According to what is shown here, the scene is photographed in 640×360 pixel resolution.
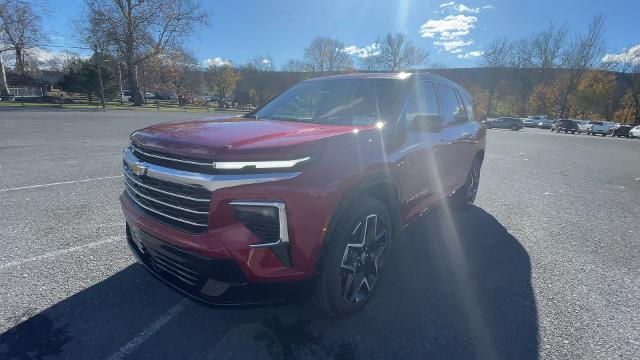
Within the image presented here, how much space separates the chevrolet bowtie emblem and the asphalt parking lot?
1.09 meters

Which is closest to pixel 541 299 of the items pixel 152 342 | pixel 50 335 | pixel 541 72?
pixel 152 342

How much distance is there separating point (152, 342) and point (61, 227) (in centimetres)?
270

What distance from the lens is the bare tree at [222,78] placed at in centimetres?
8188

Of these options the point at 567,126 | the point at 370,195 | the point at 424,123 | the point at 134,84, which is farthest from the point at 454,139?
the point at 134,84

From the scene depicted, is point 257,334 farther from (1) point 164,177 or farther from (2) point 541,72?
(2) point 541,72

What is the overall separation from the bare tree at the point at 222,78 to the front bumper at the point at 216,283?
83556 millimetres

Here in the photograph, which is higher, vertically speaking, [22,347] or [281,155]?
[281,155]

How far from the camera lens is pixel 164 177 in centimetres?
214

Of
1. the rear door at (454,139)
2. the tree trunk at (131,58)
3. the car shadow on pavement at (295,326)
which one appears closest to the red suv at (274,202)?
the car shadow on pavement at (295,326)

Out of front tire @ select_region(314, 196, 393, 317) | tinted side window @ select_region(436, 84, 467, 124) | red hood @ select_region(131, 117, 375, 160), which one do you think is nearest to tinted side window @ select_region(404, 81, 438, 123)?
tinted side window @ select_region(436, 84, 467, 124)

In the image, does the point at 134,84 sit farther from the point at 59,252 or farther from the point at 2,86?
the point at 59,252

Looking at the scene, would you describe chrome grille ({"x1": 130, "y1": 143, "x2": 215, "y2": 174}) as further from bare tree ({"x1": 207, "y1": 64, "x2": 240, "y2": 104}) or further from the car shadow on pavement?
bare tree ({"x1": 207, "y1": 64, "x2": 240, "y2": 104})

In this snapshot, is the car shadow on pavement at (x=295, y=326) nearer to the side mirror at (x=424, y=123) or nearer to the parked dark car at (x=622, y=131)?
the side mirror at (x=424, y=123)

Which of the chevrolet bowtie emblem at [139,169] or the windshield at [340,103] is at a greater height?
the windshield at [340,103]
